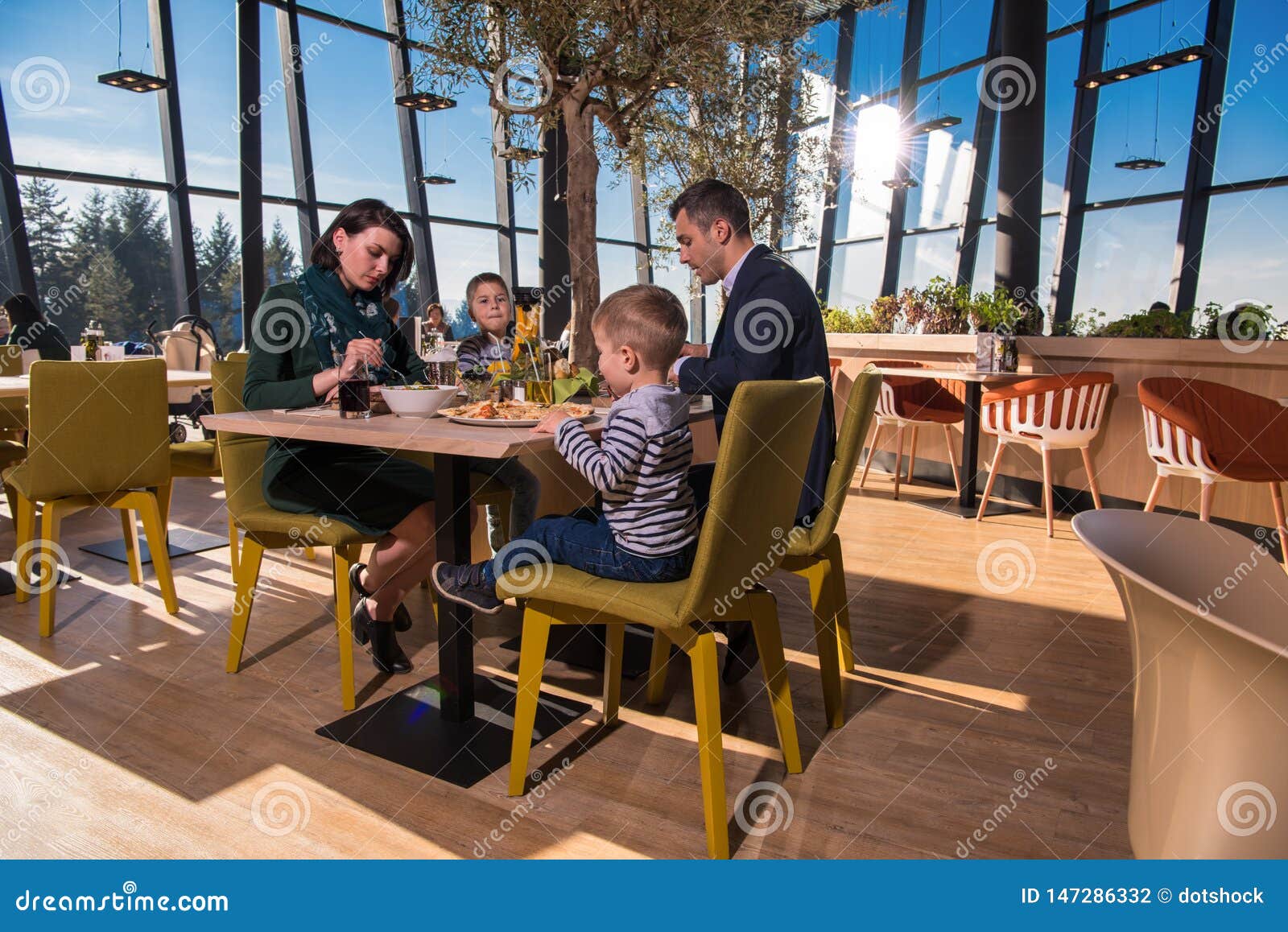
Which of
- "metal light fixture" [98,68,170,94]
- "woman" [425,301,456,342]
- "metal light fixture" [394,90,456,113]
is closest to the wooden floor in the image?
"metal light fixture" [98,68,170,94]

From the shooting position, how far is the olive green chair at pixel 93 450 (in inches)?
117

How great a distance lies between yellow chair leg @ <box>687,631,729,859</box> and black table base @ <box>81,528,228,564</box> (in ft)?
10.4

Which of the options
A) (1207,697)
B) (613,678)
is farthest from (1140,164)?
(1207,697)

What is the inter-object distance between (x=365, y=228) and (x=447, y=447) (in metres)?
0.94

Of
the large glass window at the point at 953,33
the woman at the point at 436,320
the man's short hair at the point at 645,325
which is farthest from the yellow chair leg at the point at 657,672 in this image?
the large glass window at the point at 953,33

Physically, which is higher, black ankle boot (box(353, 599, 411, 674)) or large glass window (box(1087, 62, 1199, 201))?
large glass window (box(1087, 62, 1199, 201))

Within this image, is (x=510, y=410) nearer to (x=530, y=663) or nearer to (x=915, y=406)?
(x=530, y=663)

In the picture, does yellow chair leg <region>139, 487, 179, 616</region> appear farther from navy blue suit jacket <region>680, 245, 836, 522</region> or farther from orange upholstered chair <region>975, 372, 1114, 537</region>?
orange upholstered chair <region>975, 372, 1114, 537</region>

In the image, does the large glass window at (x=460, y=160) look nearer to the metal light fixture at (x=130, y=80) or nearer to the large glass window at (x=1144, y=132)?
the metal light fixture at (x=130, y=80)

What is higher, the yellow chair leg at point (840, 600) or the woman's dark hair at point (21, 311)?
the woman's dark hair at point (21, 311)

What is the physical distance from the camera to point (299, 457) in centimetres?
254

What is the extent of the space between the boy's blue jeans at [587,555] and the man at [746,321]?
0.60m

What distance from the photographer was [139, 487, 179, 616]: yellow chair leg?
3.20 metres

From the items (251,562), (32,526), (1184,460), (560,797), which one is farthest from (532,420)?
(1184,460)
